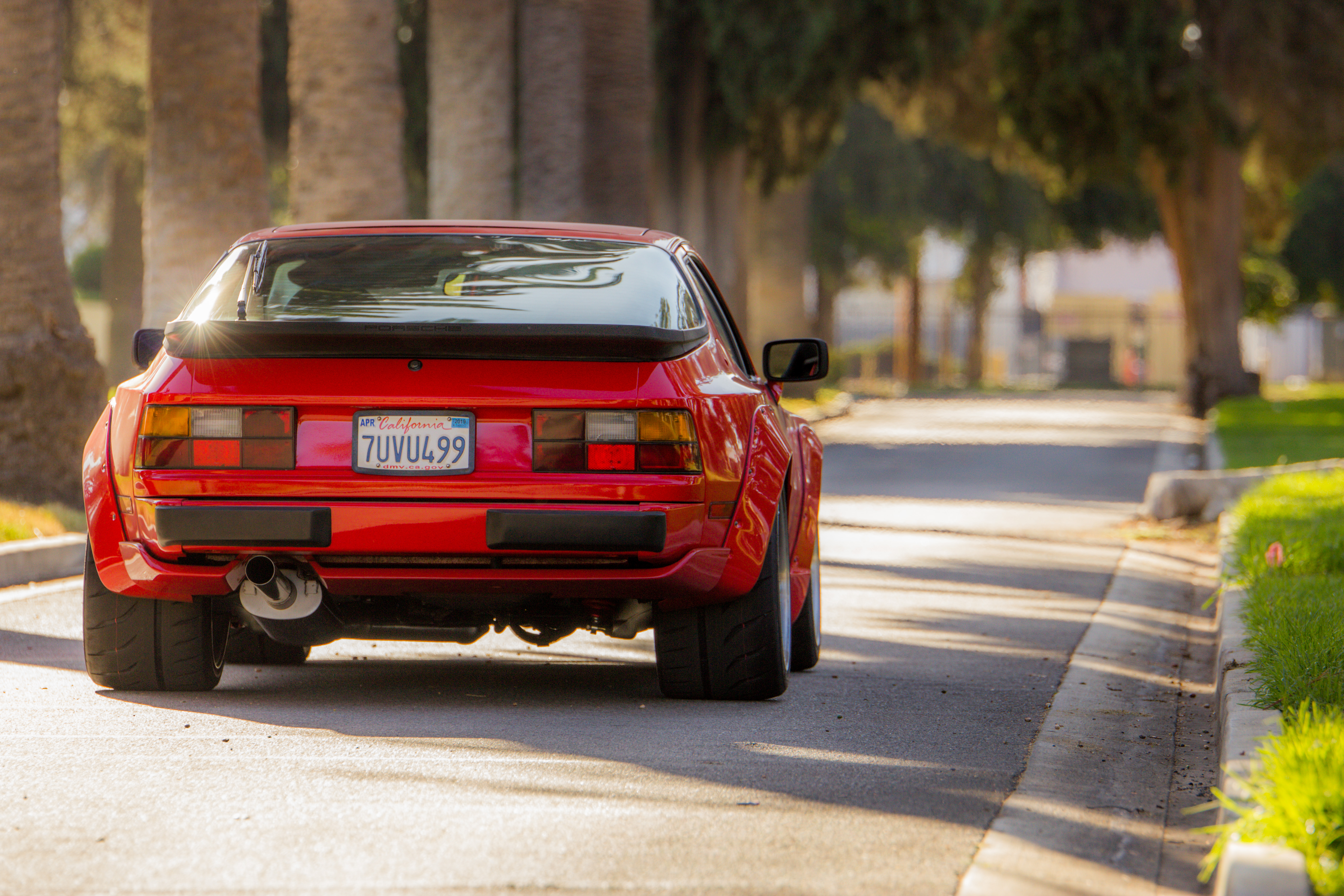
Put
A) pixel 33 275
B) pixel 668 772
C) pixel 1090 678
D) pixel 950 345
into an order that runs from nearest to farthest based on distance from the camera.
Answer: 1. pixel 668 772
2. pixel 1090 678
3. pixel 33 275
4. pixel 950 345

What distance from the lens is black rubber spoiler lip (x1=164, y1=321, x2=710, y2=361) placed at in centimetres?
556

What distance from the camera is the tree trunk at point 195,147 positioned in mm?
13797

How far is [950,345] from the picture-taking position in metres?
71.6

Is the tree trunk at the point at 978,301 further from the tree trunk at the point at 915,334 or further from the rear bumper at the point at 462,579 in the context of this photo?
the rear bumper at the point at 462,579

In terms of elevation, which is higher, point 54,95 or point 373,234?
point 54,95

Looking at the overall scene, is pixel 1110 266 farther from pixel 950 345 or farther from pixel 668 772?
pixel 668 772

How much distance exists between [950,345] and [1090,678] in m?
65.2

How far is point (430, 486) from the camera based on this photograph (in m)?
5.54

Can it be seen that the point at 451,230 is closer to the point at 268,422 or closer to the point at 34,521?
the point at 268,422

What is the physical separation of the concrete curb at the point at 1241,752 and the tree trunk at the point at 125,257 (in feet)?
87.8

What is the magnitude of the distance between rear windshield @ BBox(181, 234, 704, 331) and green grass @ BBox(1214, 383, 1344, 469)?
35.2 feet

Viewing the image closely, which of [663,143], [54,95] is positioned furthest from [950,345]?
[54,95]

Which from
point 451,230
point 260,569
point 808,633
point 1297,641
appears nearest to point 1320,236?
point 808,633

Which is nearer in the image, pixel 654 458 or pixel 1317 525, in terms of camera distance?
pixel 654 458
